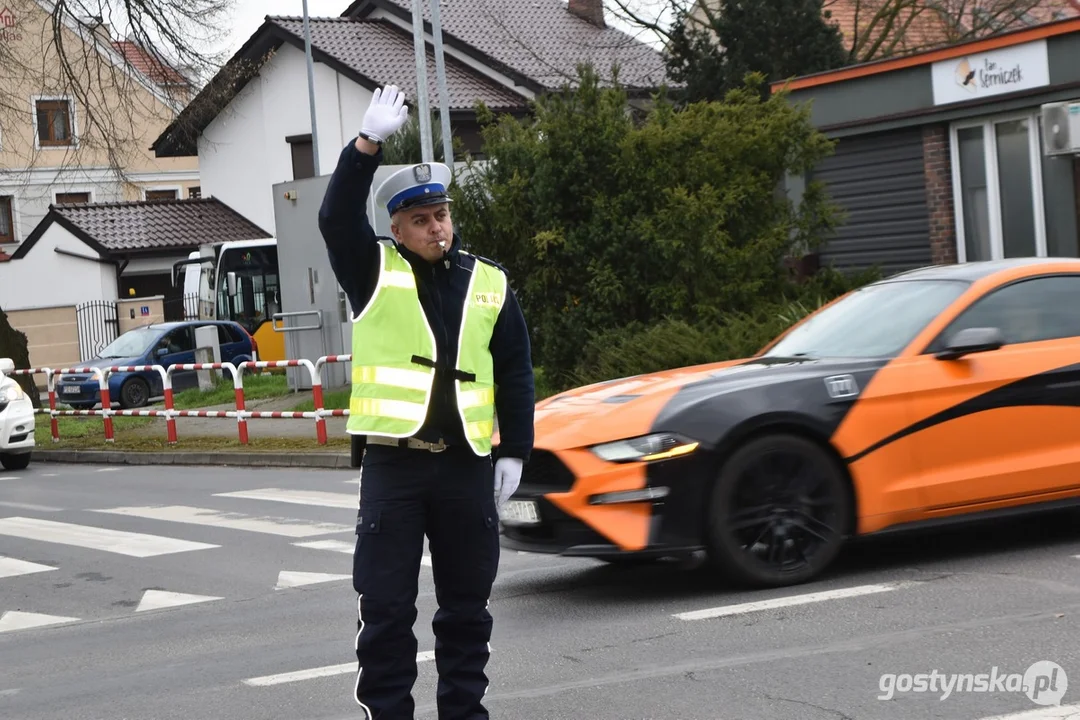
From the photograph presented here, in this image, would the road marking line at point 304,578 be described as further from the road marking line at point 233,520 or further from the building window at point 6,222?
the building window at point 6,222

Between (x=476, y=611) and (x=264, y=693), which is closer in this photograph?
(x=476, y=611)

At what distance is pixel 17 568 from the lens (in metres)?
10.1

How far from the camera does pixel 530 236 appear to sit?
17.6 meters

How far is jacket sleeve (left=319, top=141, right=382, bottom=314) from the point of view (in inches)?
185

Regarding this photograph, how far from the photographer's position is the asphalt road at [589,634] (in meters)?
5.58

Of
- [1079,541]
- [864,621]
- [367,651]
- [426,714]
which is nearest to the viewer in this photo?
[367,651]

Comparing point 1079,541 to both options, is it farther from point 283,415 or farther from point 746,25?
point 746,25

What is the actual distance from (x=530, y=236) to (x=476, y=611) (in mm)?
12911

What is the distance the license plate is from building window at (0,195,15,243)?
55.5 metres

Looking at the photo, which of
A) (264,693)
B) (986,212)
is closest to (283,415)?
(986,212)

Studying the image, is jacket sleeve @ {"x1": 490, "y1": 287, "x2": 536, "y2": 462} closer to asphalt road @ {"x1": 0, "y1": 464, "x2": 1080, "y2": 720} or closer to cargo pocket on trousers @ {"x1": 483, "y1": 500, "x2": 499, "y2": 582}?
cargo pocket on trousers @ {"x1": 483, "y1": 500, "x2": 499, "y2": 582}

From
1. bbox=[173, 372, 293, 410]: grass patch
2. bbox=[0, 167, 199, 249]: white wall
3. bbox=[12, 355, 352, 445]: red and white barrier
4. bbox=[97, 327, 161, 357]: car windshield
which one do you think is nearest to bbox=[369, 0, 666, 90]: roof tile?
bbox=[97, 327, 161, 357]: car windshield

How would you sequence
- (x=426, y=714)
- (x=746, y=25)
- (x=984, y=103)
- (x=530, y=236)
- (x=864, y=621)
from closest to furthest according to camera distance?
1. (x=426, y=714)
2. (x=864, y=621)
3. (x=530, y=236)
4. (x=984, y=103)
5. (x=746, y=25)

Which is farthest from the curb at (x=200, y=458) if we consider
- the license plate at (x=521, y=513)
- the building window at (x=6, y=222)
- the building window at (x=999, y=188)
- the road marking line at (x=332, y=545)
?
the building window at (x=6, y=222)
